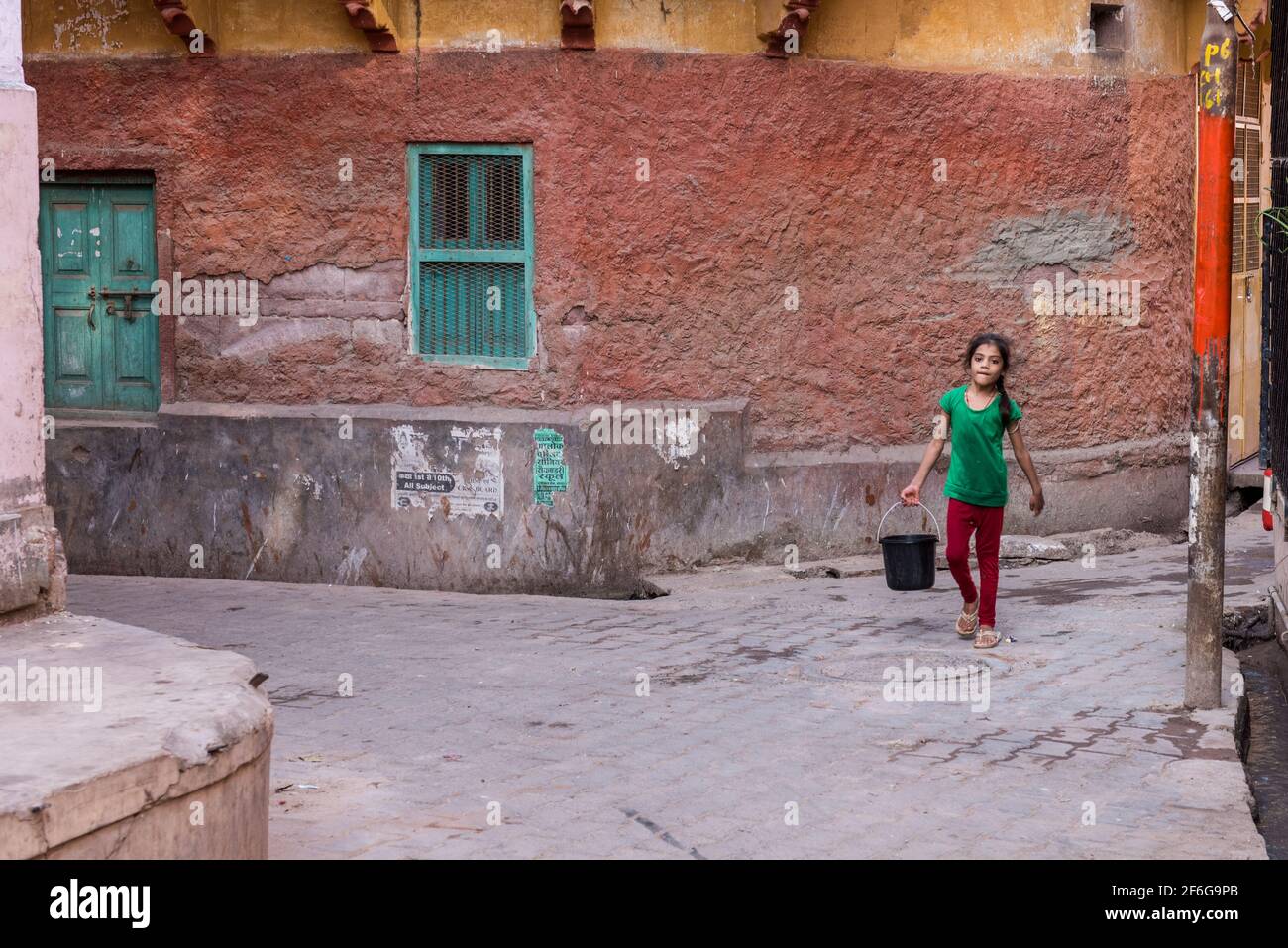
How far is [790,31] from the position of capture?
10.2 m

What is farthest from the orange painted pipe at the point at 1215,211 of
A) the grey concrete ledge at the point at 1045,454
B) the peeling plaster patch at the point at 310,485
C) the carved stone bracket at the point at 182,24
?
the carved stone bracket at the point at 182,24

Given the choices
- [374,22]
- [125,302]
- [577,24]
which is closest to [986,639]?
[577,24]

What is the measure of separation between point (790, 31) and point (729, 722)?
515 cm

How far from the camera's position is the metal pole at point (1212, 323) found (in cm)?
657

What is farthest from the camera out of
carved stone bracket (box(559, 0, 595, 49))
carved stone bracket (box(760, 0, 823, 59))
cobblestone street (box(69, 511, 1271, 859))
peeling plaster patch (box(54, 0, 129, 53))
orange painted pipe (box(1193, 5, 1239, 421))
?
peeling plaster patch (box(54, 0, 129, 53))

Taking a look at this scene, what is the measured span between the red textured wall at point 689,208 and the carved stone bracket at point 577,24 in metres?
0.10

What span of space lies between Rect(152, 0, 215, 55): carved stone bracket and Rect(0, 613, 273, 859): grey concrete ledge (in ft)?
20.5

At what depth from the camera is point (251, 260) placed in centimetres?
1064

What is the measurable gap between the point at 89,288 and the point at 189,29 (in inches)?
75.2

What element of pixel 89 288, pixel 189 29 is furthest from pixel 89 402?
pixel 189 29

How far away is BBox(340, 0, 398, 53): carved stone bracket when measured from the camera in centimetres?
991

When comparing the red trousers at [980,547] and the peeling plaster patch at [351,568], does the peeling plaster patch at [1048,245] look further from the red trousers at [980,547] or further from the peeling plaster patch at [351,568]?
the peeling plaster patch at [351,568]
